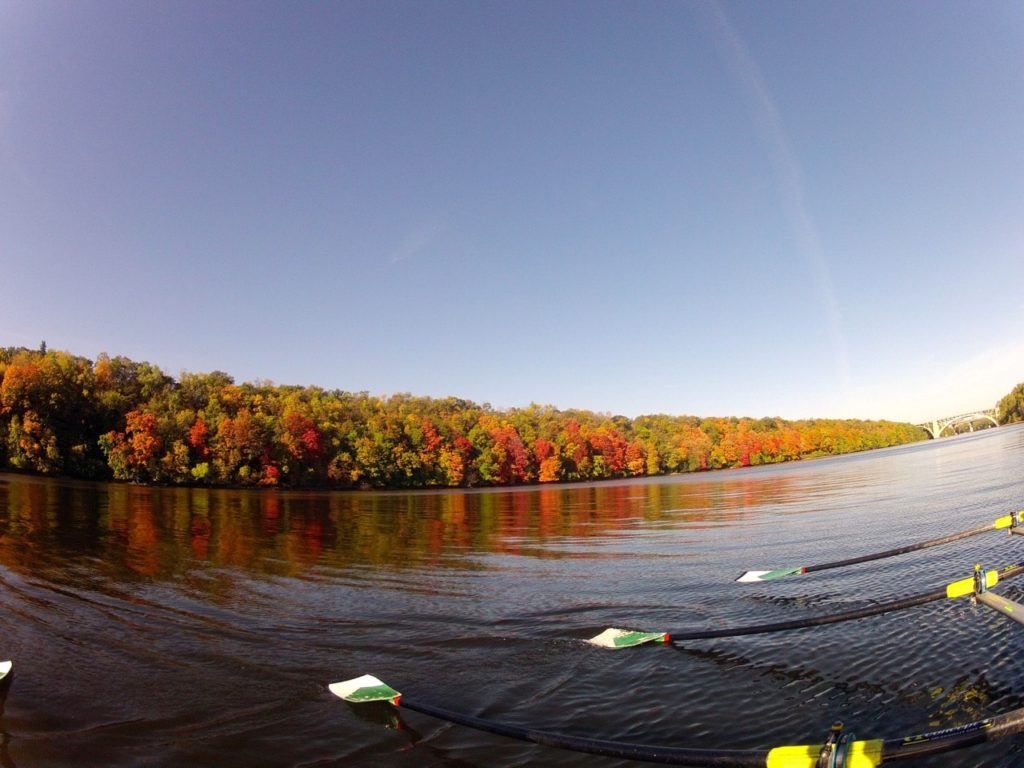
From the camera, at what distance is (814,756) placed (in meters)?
4.20

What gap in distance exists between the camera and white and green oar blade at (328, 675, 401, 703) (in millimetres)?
7064

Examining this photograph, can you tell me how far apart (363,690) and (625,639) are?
13.8 feet

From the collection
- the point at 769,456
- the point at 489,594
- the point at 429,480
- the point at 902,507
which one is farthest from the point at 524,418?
the point at 489,594

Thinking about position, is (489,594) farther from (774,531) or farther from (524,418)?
(524,418)

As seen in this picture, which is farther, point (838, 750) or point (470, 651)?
point (470, 651)

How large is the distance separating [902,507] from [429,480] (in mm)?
75566

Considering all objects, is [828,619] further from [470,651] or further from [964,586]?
[470,651]

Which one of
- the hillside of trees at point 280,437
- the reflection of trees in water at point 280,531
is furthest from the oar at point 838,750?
the hillside of trees at point 280,437

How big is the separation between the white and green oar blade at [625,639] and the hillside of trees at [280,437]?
75.1 m

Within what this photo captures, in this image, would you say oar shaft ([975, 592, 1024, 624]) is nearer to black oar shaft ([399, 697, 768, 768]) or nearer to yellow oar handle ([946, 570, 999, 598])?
yellow oar handle ([946, 570, 999, 598])

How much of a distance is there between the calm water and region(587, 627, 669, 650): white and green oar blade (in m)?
0.16

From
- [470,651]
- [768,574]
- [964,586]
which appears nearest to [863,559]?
[768,574]

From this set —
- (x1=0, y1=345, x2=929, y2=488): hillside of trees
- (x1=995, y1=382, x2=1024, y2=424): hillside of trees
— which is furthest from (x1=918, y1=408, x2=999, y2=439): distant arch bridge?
(x1=0, y1=345, x2=929, y2=488): hillside of trees

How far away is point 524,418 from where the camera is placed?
404ft
